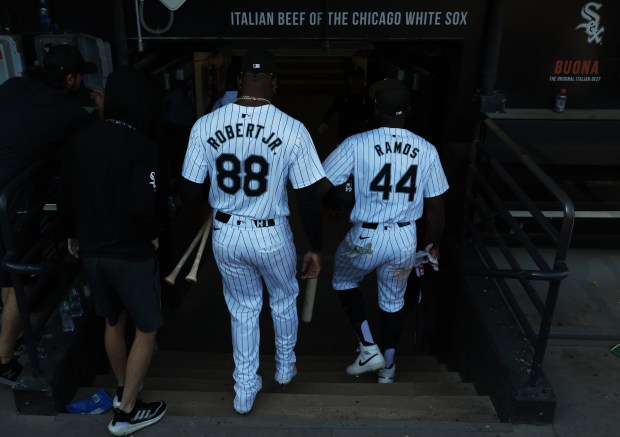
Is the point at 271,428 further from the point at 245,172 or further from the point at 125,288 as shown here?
the point at 245,172

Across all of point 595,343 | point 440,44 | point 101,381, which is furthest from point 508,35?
point 101,381

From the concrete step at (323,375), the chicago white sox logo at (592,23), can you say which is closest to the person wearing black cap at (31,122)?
the concrete step at (323,375)

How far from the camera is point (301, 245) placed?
6680mm

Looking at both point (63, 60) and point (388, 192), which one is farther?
point (388, 192)

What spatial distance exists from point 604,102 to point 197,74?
364cm

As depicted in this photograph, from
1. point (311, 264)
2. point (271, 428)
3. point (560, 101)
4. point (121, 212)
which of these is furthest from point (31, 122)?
point (560, 101)

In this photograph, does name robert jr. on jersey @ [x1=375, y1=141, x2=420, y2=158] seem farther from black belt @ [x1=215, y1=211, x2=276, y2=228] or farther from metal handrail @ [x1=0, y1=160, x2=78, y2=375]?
metal handrail @ [x1=0, y1=160, x2=78, y2=375]

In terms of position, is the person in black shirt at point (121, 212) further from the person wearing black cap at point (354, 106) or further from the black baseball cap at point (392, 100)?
the person wearing black cap at point (354, 106)

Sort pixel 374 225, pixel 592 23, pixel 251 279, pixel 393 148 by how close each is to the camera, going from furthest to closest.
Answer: pixel 592 23, pixel 374 225, pixel 393 148, pixel 251 279

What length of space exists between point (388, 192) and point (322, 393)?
124 centimetres

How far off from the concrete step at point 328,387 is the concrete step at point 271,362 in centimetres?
49

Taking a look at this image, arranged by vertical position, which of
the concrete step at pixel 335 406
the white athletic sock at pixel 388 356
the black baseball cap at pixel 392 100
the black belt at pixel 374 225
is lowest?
the white athletic sock at pixel 388 356

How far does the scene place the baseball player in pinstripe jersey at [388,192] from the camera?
3268 millimetres

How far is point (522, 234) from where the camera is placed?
3289mm
